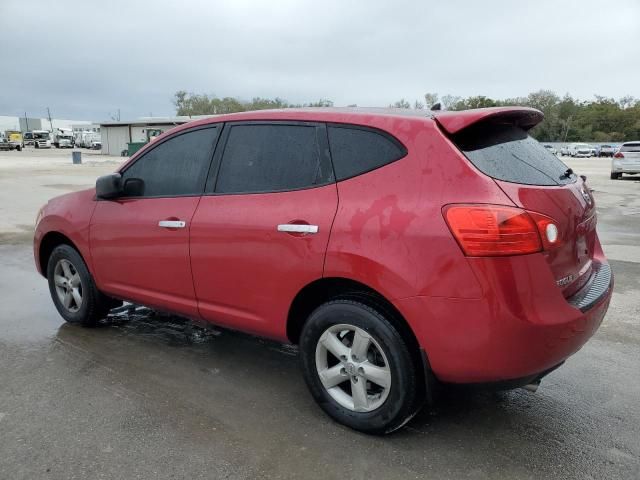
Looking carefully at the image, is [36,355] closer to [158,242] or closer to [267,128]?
[158,242]

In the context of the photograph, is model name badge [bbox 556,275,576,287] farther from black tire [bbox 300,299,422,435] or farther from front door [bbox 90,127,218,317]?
front door [bbox 90,127,218,317]

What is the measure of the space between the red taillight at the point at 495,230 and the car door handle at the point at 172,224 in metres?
1.83

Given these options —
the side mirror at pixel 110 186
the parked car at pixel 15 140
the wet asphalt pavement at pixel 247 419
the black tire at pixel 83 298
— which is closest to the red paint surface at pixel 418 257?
the wet asphalt pavement at pixel 247 419

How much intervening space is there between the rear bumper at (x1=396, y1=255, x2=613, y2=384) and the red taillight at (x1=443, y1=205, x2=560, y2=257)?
0.16 feet

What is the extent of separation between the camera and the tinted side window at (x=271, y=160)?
303 centimetres

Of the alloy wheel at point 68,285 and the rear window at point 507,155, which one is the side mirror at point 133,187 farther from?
the rear window at point 507,155

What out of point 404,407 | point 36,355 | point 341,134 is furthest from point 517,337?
point 36,355

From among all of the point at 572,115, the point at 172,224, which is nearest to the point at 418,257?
the point at 172,224

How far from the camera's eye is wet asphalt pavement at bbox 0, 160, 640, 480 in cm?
261

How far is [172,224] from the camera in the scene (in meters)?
3.57

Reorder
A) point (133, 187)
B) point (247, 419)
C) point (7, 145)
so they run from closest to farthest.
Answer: point (247, 419) → point (133, 187) → point (7, 145)

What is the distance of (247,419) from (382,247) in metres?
1.32

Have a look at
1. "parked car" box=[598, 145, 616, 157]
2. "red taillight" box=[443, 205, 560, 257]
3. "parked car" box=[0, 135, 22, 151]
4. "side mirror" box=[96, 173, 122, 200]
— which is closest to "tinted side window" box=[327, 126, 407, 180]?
"red taillight" box=[443, 205, 560, 257]

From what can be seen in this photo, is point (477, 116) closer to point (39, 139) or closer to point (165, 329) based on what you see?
point (165, 329)
